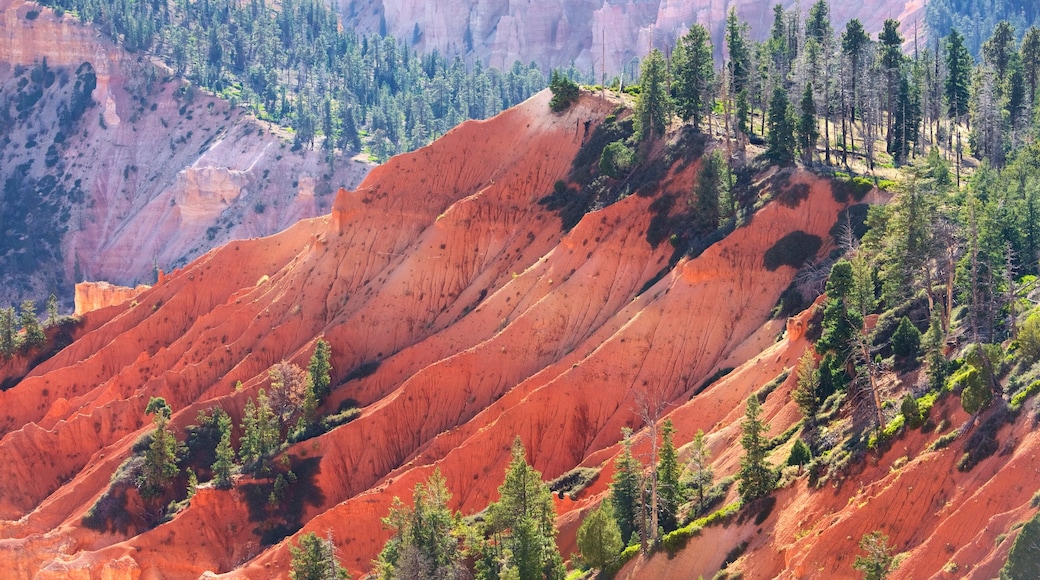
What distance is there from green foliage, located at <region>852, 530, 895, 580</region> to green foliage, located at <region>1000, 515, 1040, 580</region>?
192 inches

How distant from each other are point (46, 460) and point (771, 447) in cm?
5265

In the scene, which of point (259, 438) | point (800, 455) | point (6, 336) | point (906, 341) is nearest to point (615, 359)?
point (906, 341)

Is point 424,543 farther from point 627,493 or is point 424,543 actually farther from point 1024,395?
point 1024,395

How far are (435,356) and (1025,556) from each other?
50.1m

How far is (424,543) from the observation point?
6259cm

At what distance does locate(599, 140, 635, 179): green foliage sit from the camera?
3595 inches

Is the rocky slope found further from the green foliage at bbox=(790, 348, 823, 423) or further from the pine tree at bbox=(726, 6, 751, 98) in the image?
the green foliage at bbox=(790, 348, 823, 423)

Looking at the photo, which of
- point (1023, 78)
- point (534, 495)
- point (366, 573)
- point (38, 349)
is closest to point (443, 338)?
point (366, 573)

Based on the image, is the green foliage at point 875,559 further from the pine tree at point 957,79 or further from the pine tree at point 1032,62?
the pine tree at point 1032,62

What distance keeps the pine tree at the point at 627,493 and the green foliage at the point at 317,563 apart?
13728 millimetres

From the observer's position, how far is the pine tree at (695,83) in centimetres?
9281

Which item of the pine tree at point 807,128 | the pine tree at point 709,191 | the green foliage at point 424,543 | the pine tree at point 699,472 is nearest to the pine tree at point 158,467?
the green foliage at point 424,543

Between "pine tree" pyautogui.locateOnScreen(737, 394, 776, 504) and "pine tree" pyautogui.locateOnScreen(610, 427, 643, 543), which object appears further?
"pine tree" pyautogui.locateOnScreen(610, 427, 643, 543)

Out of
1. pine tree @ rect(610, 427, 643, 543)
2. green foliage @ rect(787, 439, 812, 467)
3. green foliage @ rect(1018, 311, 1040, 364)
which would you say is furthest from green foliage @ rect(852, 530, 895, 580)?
pine tree @ rect(610, 427, 643, 543)
